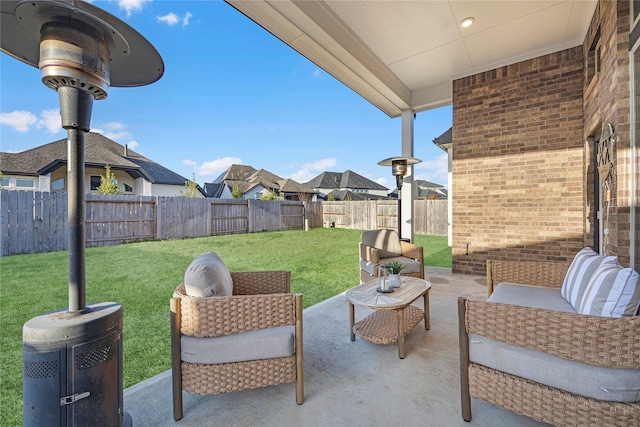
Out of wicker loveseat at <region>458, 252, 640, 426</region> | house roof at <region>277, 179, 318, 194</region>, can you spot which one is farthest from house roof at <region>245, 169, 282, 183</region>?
wicker loveseat at <region>458, 252, 640, 426</region>

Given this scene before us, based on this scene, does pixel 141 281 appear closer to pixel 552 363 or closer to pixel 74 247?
pixel 74 247

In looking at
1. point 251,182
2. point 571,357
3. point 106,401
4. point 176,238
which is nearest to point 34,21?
point 106,401

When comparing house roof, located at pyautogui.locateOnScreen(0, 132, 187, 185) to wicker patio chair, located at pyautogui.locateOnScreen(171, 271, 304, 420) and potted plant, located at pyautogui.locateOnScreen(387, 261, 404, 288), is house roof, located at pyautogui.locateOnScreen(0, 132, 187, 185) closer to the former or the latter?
wicker patio chair, located at pyautogui.locateOnScreen(171, 271, 304, 420)

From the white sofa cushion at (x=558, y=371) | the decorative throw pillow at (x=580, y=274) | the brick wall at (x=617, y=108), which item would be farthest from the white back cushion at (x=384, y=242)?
the white sofa cushion at (x=558, y=371)

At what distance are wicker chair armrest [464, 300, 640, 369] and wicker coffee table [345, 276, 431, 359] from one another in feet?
2.46

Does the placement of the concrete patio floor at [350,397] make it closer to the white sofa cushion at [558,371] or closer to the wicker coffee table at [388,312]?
the wicker coffee table at [388,312]

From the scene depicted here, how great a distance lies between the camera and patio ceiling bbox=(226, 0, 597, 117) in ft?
10.7

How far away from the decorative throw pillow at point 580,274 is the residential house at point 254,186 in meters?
19.8

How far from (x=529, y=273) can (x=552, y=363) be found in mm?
1748

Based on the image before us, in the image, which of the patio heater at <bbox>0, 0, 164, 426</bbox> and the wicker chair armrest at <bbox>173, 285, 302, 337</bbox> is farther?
the wicker chair armrest at <bbox>173, 285, 302, 337</bbox>

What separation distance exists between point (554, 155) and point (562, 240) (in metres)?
1.30

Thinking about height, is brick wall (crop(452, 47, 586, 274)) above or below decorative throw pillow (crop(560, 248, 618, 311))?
above

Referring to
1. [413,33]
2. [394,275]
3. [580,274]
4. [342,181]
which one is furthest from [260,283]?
[342,181]

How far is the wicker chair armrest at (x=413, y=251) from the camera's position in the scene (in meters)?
4.12
